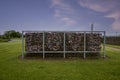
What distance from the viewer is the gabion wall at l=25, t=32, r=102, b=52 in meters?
11.4

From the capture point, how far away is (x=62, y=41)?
11.5 m

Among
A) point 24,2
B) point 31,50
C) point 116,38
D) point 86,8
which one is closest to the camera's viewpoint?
point 31,50

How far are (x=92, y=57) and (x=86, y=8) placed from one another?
10.9 metres

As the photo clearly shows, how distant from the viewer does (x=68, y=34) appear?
11.6m

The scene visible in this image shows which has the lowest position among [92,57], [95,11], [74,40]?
[92,57]

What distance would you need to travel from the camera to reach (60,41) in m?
11.5

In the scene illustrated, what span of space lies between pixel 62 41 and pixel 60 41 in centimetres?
14

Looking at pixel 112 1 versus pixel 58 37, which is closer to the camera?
pixel 58 37

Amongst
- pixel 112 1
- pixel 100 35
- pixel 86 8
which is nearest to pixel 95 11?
pixel 86 8

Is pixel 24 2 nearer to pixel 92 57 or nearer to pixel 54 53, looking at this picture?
pixel 54 53

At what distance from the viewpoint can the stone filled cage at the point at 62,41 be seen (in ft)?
37.4

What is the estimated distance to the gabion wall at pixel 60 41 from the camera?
1141 cm

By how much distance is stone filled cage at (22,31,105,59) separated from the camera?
A: 11.4 meters

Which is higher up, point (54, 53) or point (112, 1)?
point (112, 1)
